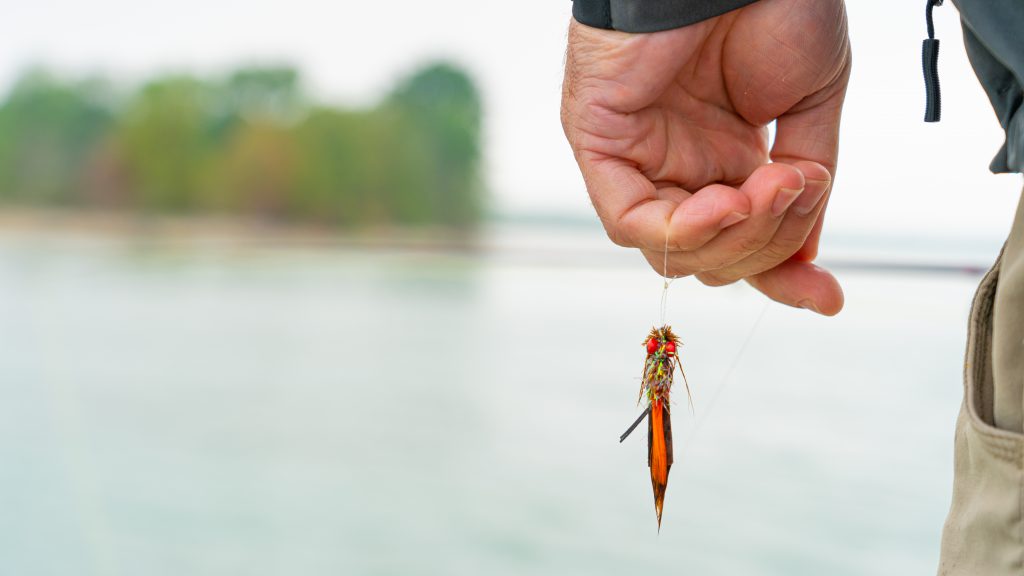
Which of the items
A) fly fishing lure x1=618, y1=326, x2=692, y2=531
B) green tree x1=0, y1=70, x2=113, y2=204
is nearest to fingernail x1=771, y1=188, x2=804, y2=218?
fly fishing lure x1=618, y1=326, x2=692, y2=531

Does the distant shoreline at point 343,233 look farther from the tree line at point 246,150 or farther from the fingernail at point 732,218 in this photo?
the fingernail at point 732,218

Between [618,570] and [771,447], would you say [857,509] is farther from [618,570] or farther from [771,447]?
[618,570]

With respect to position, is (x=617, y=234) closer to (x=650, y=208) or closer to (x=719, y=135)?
(x=650, y=208)

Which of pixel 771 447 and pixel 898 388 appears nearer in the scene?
pixel 771 447

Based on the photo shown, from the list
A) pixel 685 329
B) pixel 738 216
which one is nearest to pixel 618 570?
pixel 738 216

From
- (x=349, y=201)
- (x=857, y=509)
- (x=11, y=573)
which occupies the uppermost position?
(x=349, y=201)

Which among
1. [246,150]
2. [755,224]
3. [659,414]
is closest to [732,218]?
[755,224]

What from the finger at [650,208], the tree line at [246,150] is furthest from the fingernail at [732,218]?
the tree line at [246,150]

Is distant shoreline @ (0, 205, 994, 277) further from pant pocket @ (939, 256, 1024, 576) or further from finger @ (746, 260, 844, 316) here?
pant pocket @ (939, 256, 1024, 576)
